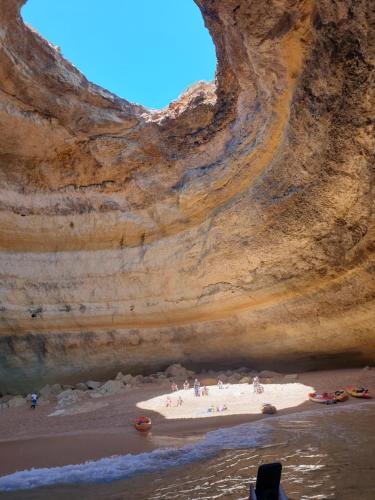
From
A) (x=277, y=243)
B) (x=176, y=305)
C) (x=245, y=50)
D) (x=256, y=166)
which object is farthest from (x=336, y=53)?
(x=176, y=305)

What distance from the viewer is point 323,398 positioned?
20.6ft

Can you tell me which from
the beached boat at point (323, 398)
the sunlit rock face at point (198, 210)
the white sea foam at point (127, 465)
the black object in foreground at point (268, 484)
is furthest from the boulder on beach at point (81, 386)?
the black object in foreground at point (268, 484)

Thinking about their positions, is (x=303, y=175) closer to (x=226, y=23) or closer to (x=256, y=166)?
(x=256, y=166)

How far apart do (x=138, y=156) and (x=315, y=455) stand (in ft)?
23.9

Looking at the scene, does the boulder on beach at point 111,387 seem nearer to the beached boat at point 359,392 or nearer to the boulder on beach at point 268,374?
the boulder on beach at point 268,374

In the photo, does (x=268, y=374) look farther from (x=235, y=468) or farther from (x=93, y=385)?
→ (x=235, y=468)

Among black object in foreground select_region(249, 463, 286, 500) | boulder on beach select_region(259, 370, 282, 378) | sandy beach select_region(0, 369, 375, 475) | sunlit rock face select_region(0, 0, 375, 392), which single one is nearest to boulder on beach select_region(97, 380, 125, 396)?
sandy beach select_region(0, 369, 375, 475)

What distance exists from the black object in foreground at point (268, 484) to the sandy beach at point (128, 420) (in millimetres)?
2533

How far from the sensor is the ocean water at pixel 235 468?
10.8 ft

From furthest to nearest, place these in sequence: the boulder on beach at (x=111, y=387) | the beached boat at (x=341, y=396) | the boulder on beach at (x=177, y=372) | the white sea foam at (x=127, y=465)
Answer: the boulder on beach at (x=177, y=372), the boulder on beach at (x=111, y=387), the beached boat at (x=341, y=396), the white sea foam at (x=127, y=465)

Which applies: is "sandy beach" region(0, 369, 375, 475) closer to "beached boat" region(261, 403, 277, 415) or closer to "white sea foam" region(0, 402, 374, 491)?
"beached boat" region(261, 403, 277, 415)

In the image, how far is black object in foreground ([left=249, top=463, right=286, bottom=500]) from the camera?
274 centimetres

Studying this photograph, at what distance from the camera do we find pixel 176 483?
147 inches

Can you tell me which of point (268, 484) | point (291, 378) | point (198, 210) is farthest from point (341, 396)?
point (198, 210)
